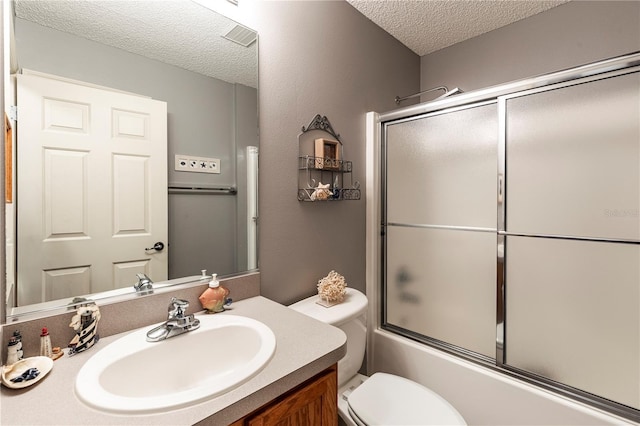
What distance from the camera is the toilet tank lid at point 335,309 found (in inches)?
49.1

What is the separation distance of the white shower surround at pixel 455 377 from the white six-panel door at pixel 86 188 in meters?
1.21

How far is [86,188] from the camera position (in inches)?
34.3

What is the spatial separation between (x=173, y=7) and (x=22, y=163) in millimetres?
726

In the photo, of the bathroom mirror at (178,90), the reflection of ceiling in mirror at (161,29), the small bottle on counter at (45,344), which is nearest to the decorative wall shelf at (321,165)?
the bathroom mirror at (178,90)

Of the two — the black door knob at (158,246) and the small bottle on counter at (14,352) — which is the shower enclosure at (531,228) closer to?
the black door knob at (158,246)

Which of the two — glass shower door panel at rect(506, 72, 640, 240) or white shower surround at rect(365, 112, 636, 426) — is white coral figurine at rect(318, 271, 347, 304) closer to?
white shower surround at rect(365, 112, 636, 426)

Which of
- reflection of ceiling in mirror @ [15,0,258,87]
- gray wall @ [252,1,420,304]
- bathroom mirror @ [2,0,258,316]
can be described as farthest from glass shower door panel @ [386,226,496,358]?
reflection of ceiling in mirror @ [15,0,258,87]

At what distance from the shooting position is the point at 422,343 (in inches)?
68.2

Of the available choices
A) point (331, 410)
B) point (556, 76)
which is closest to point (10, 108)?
point (331, 410)

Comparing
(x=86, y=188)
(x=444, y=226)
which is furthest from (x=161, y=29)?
(x=444, y=226)

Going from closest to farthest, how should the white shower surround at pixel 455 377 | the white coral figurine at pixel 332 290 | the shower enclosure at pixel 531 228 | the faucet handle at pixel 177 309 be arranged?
the faucet handle at pixel 177 309, the shower enclosure at pixel 531 228, the white shower surround at pixel 455 377, the white coral figurine at pixel 332 290

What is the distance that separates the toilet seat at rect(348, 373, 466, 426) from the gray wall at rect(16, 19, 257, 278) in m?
0.78

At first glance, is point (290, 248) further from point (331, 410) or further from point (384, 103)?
point (384, 103)

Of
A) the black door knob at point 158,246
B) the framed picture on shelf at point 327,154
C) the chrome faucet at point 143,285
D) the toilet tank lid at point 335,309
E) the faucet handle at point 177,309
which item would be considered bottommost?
the toilet tank lid at point 335,309
